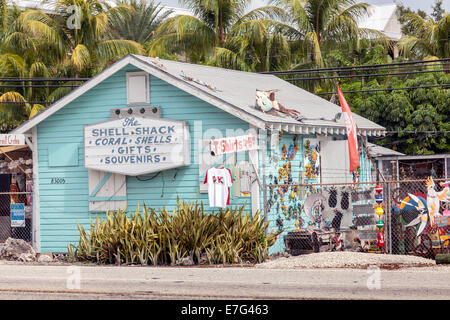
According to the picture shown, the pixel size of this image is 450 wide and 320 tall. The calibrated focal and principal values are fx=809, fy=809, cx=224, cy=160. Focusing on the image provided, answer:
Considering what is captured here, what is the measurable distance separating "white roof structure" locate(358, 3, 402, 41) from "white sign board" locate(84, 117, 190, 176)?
38.7 metres

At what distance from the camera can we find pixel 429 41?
39.2 m

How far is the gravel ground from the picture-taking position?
1625 cm

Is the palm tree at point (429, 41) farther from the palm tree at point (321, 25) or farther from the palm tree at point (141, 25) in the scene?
the palm tree at point (141, 25)

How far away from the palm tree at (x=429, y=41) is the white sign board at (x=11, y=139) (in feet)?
70.0

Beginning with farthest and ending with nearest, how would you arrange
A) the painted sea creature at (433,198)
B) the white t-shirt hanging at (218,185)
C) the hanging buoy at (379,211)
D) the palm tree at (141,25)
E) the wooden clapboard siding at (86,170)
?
the palm tree at (141,25), the wooden clapboard siding at (86,170), the white t-shirt hanging at (218,185), the hanging buoy at (379,211), the painted sea creature at (433,198)

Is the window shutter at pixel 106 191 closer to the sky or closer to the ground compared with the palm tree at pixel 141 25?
closer to the ground

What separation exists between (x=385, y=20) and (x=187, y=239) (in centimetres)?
4354

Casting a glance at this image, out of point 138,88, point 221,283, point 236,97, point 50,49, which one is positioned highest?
A: point 50,49

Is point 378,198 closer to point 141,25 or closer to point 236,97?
point 236,97

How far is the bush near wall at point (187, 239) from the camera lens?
1767 cm
